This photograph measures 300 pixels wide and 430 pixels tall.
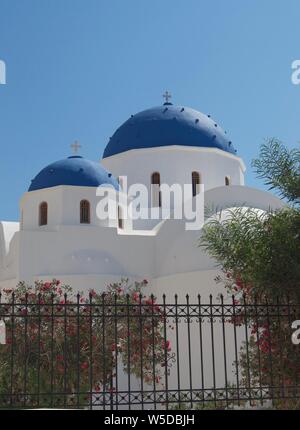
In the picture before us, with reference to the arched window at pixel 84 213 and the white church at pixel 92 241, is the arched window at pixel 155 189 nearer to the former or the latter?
the white church at pixel 92 241

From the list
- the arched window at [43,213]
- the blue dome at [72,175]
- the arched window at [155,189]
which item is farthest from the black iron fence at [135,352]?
the arched window at [155,189]

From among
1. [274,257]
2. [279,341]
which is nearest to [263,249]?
[274,257]

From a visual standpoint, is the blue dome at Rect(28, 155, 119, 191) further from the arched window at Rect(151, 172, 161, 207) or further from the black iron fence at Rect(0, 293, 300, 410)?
the black iron fence at Rect(0, 293, 300, 410)

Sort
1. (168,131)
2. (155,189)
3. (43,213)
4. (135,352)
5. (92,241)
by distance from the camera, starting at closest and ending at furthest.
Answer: (135,352) < (92,241) < (43,213) < (155,189) < (168,131)

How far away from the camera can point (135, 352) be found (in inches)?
486

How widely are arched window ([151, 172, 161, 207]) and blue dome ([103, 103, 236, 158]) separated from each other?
3.56ft

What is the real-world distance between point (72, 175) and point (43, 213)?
147 centimetres

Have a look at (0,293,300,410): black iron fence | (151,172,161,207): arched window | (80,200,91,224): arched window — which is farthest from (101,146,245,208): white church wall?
(0,293,300,410): black iron fence

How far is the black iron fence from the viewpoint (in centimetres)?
726

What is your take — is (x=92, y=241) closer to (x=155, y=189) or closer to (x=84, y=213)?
(x=84, y=213)

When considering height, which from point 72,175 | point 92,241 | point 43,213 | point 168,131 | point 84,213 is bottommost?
point 92,241

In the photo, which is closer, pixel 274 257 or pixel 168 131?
pixel 274 257
